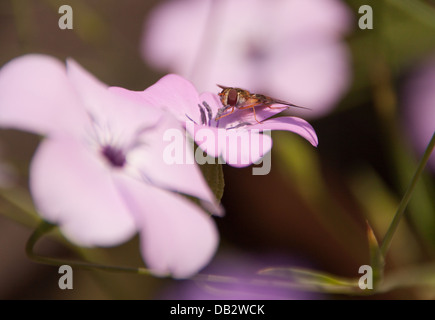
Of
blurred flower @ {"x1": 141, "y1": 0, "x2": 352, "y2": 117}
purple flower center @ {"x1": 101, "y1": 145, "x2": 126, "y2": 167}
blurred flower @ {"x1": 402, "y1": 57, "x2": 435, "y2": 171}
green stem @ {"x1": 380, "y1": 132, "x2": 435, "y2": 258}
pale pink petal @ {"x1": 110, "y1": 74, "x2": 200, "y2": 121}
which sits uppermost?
blurred flower @ {"x1": 141, "y1": 0, "x2": 352, "y2": 117}

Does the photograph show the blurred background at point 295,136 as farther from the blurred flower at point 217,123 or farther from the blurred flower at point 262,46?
the blurred flower at point 217,123

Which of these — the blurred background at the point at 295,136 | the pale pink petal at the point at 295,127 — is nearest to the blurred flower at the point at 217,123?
the pale pink petal at the point at 295,127

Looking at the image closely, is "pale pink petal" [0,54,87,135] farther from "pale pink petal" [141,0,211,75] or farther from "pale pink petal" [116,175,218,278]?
"pale pink petal" [141,0,211,75]

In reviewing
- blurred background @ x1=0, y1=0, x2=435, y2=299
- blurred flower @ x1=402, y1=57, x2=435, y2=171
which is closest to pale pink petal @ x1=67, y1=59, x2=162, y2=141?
blurred background @ x1=0, y1=0, x2=435, y2=299

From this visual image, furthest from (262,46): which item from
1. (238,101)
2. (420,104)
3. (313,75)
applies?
(238,101)

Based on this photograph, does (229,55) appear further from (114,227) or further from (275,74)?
(114,227)
